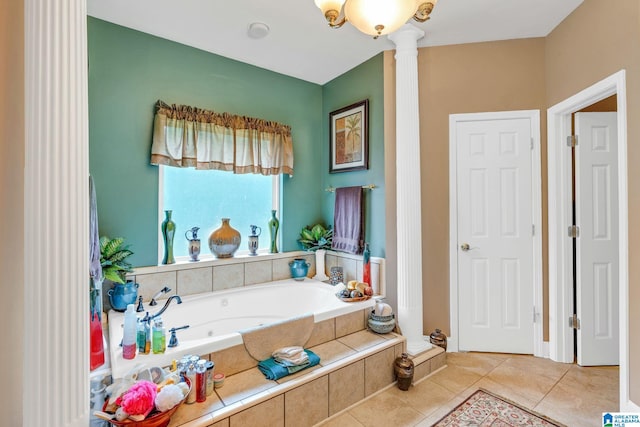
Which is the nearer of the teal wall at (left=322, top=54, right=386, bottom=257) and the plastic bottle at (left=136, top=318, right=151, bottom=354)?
the plastic bottle at (left=136, top=318, right=151, bottom=354)

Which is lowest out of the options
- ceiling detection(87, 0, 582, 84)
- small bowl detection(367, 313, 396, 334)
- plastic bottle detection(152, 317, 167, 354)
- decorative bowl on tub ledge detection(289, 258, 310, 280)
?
small bowl detection(367, 313, 396, 334)

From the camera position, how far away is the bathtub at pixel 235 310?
1.79 m

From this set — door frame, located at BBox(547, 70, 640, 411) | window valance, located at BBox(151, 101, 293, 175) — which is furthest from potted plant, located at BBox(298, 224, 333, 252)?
door frame, located at BBox(547, 70, 640, 411)

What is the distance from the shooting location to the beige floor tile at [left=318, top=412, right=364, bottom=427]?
1.79 meters

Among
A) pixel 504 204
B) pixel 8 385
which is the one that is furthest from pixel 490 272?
pixel 8 385

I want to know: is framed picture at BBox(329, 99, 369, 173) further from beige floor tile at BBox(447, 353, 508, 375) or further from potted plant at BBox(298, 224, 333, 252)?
beige floor tile at BBox(447, 353, 508, 375)

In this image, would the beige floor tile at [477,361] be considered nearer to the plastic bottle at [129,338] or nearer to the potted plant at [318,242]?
the potted plant at [318,242]

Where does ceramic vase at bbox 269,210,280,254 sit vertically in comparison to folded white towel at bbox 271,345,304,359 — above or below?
above

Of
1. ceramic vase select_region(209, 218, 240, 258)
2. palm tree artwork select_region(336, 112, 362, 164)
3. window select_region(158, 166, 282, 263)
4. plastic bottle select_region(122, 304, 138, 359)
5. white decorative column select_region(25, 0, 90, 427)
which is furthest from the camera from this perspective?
palm tree artwork select_region(336, 112, 362, 164)

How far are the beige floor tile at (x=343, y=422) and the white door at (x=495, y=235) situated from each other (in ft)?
4.31

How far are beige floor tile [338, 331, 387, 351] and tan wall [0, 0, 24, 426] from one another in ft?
5.81

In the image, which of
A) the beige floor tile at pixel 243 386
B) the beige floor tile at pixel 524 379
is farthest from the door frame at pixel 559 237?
the beige floor tile at pixel 243 386

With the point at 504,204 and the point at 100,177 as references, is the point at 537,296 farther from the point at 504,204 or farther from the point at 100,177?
the point at 100,177

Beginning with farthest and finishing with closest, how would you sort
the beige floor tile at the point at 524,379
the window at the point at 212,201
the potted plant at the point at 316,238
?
the potted plant at the point at 316,238 → the window at the point at 212,201 → the beige floor tile at the point at 524,379
